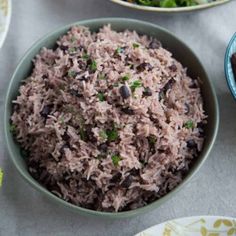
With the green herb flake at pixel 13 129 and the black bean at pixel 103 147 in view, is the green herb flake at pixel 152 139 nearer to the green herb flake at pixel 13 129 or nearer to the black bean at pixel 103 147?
the black bean at pixel 103 147

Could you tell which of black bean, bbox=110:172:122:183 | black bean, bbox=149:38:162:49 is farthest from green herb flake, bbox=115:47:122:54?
black bean, bbox=110:172:122:183

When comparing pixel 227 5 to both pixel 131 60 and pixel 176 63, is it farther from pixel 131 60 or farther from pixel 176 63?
pixel 131 60

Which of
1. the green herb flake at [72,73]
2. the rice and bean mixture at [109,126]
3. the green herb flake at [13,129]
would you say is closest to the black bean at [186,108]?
the rice and bean mixture at [109,126]

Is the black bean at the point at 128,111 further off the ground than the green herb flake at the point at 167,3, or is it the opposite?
the green herb flake at the point at 167,3

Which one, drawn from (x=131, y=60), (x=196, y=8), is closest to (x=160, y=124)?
(x=131, y=60)

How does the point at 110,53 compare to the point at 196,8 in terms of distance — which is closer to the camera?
the point at 110,53

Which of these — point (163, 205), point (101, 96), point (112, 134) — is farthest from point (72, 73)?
point (163, 205)
